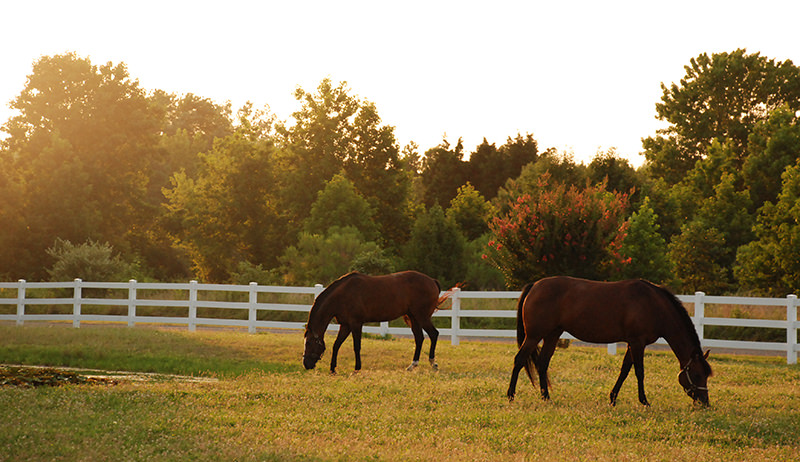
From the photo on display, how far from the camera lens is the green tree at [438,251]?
33.2 m

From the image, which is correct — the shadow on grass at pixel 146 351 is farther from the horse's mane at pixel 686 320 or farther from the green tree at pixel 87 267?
the green tree at pixel 87 267

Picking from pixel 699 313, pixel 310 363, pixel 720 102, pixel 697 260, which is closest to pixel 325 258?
pixel 697 260

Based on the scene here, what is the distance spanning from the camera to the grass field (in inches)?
291

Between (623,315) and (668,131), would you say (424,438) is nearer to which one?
(623,315)

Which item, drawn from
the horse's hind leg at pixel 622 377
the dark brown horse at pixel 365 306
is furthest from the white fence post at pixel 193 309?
the horse's hind leg at pixel 622 377

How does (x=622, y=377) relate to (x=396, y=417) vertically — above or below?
above

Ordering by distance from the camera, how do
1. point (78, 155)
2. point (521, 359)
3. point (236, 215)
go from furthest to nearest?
point (78, 155)
point (236, 215)
point (521, 359)

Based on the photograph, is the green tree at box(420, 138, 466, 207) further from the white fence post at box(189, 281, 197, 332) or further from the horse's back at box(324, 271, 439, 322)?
the horse's back at box(324, 271, 439, 322)

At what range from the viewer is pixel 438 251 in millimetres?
33125

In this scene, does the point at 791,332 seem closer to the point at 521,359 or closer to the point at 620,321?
the point at 620,321

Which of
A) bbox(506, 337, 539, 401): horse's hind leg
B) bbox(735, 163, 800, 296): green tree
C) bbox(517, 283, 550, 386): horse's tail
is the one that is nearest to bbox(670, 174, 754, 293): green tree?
bbox(735, 163, 800, 296): green tree

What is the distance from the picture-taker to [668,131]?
56094 mm

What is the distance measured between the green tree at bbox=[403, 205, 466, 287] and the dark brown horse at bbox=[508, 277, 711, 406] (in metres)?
22.4

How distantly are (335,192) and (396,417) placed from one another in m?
31.6
